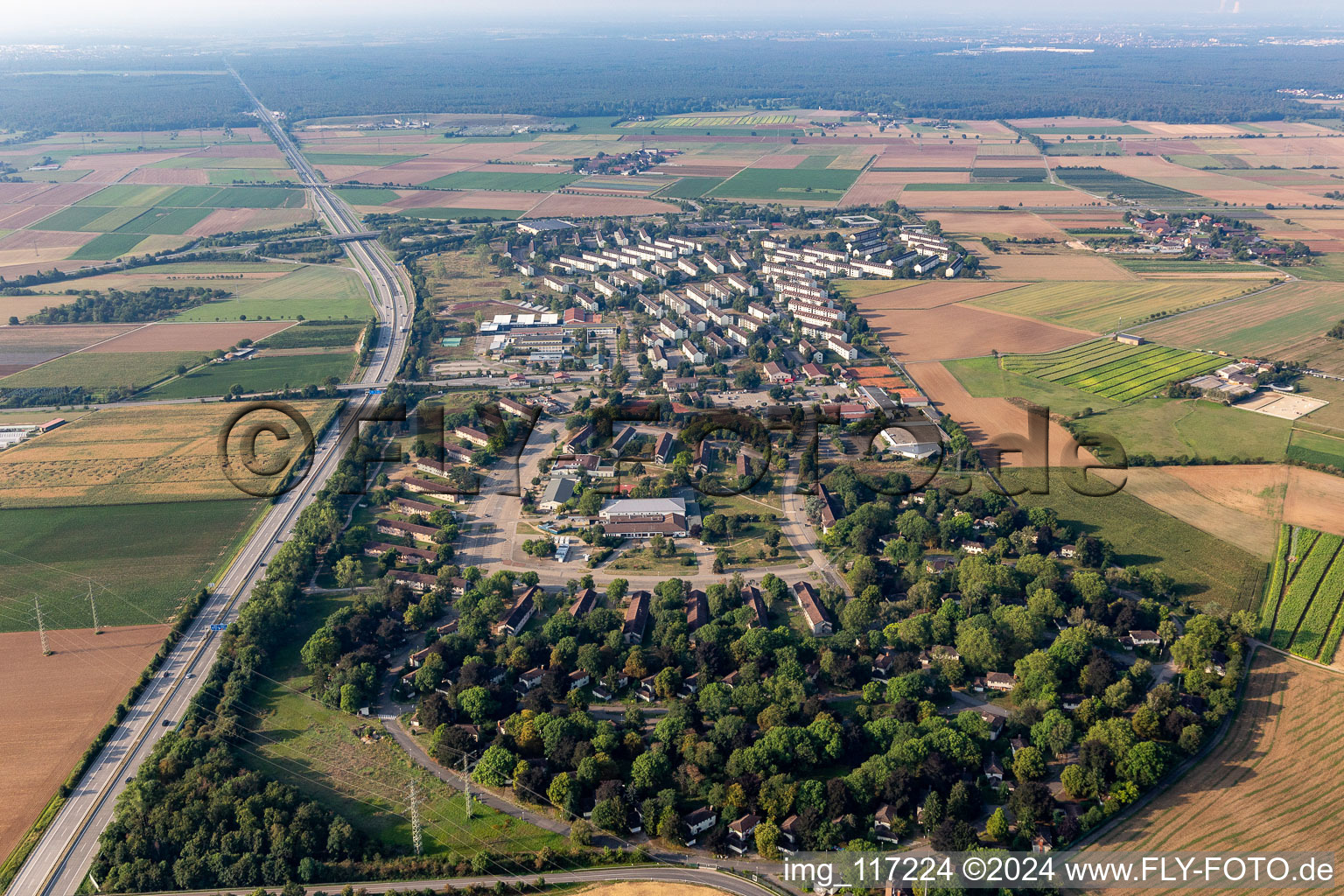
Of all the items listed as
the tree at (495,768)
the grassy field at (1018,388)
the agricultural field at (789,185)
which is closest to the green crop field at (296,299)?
the grassy field at (1018,388)

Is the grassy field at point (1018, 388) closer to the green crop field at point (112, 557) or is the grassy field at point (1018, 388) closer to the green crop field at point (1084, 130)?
the green crop field at point (112, 557)

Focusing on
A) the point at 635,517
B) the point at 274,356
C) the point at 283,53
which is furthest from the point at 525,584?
the point at 283,53

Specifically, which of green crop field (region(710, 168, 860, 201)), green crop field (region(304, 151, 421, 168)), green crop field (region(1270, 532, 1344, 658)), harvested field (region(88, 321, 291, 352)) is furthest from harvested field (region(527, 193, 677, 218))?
green crop field (region(1270, 532, 1344, 658))

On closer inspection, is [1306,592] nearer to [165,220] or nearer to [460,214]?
[460,214]

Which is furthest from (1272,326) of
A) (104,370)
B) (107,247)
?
A: (107,247)

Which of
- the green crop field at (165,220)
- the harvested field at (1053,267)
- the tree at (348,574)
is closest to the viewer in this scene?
the tree at (348,574)
